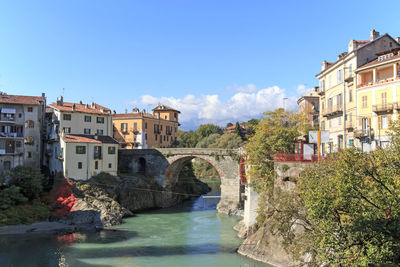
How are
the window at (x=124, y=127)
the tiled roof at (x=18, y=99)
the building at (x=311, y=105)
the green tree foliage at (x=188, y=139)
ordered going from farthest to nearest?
1. the green tree foliage at (x=188, y=139)
2. the window at (x=124, y=127)
3. the building at (x=311, y=105)
4. the tiled roof at (x=18, y=99)

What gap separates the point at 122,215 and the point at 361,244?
3495 cm

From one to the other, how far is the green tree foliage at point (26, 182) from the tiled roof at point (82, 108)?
10632 mm

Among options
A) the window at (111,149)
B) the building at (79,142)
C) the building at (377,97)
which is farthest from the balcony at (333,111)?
the building at (79,142)

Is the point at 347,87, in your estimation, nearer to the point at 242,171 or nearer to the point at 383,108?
the point at 383,108

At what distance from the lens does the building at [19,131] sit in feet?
156

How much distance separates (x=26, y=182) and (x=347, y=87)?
1511 inches

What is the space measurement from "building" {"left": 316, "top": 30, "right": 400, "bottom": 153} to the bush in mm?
34402

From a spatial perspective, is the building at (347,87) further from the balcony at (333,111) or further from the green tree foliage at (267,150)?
the green tree foliage at (267,150)

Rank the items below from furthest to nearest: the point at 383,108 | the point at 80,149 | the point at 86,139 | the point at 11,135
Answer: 1. the point at 86,139
2. the point at 80,149
3. the point at 11,135
4. the point at 383,108

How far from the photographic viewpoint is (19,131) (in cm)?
4909

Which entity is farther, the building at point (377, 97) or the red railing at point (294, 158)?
the building at point (377, 97)

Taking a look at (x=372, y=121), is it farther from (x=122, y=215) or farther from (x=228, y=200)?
(x=122, y=215)

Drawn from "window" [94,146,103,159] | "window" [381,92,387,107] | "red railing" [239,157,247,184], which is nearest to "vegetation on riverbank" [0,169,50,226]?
"window" [94,146,103,159]

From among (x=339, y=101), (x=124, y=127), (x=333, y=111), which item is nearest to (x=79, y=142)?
(x=124, y=127)
